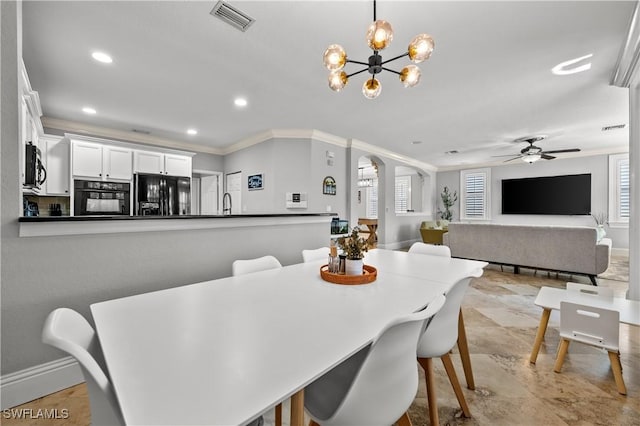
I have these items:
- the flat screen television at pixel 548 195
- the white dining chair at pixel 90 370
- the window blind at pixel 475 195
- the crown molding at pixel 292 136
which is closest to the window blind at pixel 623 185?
the flat screen television at pixel 548 195

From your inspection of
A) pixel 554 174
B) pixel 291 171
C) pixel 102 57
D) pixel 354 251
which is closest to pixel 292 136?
pixel 291 171

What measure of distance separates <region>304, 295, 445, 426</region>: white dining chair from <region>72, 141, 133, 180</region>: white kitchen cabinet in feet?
16.7

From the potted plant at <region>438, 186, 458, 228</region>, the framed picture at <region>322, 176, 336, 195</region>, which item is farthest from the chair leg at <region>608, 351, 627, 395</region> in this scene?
→ the potted plant at <region>438, 186, 458, 228</region>

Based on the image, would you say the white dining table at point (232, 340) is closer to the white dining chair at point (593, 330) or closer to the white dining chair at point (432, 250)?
the white dining chair at point (432, 250)

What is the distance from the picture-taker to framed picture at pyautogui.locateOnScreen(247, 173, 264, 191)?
529cm

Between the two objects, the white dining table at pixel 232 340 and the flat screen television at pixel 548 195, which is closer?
the white dining table at pixel 232 340

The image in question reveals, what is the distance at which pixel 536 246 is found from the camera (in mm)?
4383

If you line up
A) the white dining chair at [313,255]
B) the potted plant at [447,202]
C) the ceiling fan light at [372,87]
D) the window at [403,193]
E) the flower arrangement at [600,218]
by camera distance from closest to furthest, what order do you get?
the ceiling fan light at [372,87]
the white dining chair at [313,255]
the flower arrangement at [600,218]
the potted plant at [447,202]
the window at [403,193]

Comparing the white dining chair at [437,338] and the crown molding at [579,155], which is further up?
the crown molding at [579,155]

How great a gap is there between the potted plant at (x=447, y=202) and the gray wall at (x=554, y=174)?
0.16 meters

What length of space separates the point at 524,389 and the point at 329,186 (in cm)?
418

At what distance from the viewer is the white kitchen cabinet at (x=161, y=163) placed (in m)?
4.77

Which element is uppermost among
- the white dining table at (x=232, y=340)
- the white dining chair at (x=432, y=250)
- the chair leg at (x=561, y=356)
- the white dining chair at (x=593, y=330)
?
the white dining chair at (x=432, y=250)

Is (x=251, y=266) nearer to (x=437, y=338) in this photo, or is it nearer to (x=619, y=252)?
(x=437, y=338)
